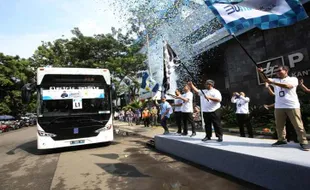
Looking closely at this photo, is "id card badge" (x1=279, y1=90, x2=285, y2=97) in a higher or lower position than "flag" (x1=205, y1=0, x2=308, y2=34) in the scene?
lower

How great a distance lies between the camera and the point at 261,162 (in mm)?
3721

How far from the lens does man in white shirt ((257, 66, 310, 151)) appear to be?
4113mm

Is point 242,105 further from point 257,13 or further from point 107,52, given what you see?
point 107,52

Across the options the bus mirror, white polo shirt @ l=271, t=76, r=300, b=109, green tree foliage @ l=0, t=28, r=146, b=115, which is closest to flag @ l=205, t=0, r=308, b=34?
white polo shirt @ l=271, t=76, r=300, b=109

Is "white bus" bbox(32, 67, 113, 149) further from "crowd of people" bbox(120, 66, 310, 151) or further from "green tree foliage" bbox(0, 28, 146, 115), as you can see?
"green tree foliage" bbox(0, 28, 146, 115)

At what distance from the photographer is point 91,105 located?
873 centimetres

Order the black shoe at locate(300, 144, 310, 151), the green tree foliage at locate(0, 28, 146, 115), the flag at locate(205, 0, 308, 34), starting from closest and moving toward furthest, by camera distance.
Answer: the black shoe at locate(300, 144, 310, 151) < the flag at locate(205, 0, 308, 34) < the green tree foliage at locate(0, 28, 146, 115)

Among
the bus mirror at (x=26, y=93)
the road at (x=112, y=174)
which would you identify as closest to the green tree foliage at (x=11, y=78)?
the bus mirror at (x=26, y=93)

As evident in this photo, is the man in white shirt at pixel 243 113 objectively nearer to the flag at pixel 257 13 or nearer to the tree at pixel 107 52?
the flag at pixel 257 13

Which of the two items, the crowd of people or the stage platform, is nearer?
the stage platform

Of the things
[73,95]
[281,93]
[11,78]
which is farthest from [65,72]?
[11,78]

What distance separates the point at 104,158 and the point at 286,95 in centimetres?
512

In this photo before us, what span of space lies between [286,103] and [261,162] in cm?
126

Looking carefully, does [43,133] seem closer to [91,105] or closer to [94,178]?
[91,105]
